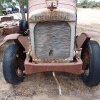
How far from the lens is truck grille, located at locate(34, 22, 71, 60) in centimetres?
317

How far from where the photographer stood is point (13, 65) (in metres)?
3.54

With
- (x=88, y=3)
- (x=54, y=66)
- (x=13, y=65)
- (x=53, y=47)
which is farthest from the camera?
(x=88, y=3)

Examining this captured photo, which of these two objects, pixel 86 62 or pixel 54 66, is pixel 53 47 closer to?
pixel 54 66

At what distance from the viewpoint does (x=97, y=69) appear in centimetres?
338

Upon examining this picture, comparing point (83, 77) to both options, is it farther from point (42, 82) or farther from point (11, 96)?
point (11, 96)

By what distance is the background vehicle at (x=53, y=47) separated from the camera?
121 inches

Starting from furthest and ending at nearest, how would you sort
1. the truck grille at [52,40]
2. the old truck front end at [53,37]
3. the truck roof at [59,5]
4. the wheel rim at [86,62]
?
the wheel rim at [86,62] < the truck roof at [59,5] < the truck grille at [52,40] < the old truck front end at [53,37]

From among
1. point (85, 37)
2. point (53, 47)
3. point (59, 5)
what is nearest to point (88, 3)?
point (85, 37)

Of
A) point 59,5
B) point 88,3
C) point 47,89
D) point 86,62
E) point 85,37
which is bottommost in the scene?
point 47,89

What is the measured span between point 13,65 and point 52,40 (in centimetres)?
90

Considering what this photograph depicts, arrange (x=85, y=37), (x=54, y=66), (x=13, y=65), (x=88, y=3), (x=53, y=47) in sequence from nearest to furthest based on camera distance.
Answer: (x=54, y=66), (x=53, y=47), (x=13, y=65), (x=85, y=37), (x=88, y=3)

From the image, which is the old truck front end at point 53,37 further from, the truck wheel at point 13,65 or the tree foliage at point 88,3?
the tree foliage at point 88,3

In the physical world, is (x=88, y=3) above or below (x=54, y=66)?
above

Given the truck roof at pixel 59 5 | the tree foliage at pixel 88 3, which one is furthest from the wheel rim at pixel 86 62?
the tree foliage at pixel 88 3
